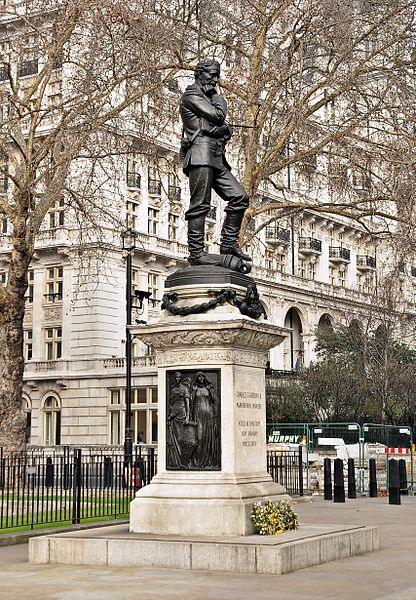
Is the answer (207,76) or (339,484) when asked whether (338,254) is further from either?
(207,76)

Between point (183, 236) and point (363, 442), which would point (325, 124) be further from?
point (183, 236)

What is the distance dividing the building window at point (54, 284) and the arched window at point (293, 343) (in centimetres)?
1882

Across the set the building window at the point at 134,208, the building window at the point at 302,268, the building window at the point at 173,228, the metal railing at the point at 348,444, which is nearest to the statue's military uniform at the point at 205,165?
the metal railing at the point at 348,444

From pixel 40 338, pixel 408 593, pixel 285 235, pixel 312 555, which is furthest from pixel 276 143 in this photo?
pixel 285 235

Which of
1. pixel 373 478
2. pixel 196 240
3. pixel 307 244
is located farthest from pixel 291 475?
pixel 307 244

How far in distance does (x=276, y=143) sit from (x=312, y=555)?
16565mm

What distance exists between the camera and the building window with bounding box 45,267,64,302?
56.3 metres

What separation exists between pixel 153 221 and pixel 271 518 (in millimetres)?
47570

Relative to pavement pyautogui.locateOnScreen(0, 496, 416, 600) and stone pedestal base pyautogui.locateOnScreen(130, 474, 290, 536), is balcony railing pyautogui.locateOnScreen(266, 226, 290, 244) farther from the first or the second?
pavement pyautogui.locateOnScreen(0, 496, 416, 600)

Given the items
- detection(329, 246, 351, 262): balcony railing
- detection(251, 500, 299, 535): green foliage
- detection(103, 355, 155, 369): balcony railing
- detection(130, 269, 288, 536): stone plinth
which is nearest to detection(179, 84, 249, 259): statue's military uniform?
detection(130, 269, 288, 536): stone plinth

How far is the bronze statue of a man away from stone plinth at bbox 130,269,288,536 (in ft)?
3.01

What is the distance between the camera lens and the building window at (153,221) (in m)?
58.7

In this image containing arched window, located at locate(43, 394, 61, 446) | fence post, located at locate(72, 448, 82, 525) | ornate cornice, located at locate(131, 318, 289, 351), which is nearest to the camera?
ornate cornice, located at locate(131, 318, 289, 351)

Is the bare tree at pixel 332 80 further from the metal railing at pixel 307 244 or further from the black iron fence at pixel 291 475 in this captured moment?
the metal railing at pixel 307 244
